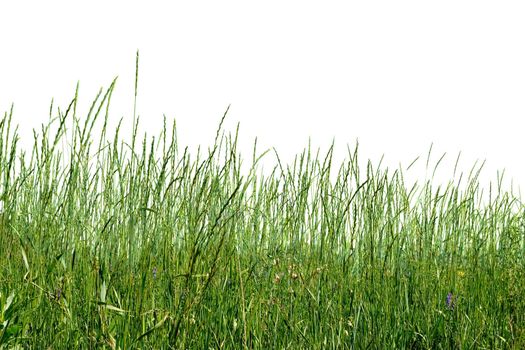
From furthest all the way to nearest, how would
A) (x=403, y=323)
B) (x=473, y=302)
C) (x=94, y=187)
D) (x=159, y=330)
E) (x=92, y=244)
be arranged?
(x=473, y=302) < (x=403, y=323) < (x=94, y=187) < (x=92, y=244) < (x=159, y=330)

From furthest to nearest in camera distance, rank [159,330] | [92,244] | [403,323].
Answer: [403,323], [92,244], [159,330]

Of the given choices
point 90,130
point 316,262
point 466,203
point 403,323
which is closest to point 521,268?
point 466,203

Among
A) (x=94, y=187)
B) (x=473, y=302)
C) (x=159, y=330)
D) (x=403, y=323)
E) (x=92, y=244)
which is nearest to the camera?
(x=159, y=330)

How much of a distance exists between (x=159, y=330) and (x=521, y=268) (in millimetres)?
2549

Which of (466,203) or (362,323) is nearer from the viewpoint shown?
(362,323)

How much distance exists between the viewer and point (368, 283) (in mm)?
2771

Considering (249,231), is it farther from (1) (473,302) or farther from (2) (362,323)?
(1) (473,302)

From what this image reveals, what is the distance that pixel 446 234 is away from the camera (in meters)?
3.41

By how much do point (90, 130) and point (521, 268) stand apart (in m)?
2.81

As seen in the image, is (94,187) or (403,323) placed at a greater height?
(94,187)

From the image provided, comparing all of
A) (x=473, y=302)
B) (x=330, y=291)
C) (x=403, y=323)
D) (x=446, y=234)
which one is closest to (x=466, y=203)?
(x=446, y=234)

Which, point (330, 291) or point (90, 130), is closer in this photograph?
point (90, 130)

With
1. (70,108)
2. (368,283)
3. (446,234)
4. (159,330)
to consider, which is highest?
(70,108)

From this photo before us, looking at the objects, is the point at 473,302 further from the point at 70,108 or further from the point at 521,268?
the point at 70,108
